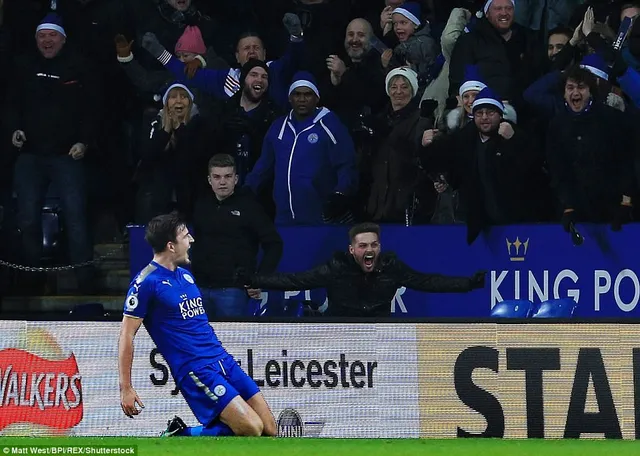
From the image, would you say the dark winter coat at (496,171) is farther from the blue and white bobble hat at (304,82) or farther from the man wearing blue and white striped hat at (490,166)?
the blue and white bobble hat at (304,82)

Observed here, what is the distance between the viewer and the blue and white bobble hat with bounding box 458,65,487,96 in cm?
1156

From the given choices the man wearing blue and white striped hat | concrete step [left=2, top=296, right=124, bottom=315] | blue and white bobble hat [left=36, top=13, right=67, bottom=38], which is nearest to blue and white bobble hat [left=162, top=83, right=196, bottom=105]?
blue and white bobble hat [left=36, top=13, right=67, bottom=38]

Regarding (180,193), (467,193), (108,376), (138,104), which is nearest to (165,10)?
(138,104)

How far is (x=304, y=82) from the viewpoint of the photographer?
39.8 ft

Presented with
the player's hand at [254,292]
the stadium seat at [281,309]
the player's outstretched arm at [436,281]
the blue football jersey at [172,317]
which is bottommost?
the blue football jersey at [172,317]

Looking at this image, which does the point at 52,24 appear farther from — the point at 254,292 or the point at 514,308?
the point at 514,308

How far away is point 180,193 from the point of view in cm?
1235

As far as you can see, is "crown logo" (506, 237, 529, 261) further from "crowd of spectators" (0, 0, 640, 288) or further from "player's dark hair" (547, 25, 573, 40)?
"player's dark hair" (547, 25, 573, 40)

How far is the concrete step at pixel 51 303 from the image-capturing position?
12711 millimetres

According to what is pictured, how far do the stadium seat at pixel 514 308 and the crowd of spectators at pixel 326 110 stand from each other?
0.90 metres

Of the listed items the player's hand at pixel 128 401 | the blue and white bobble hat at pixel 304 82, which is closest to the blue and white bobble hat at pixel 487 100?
the blue and white bobble hat at pixel 304 82

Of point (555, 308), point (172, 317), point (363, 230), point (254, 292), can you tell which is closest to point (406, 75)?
point (363, 230)

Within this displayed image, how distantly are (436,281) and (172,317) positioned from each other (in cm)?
289

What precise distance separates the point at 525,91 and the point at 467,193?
96 cm
